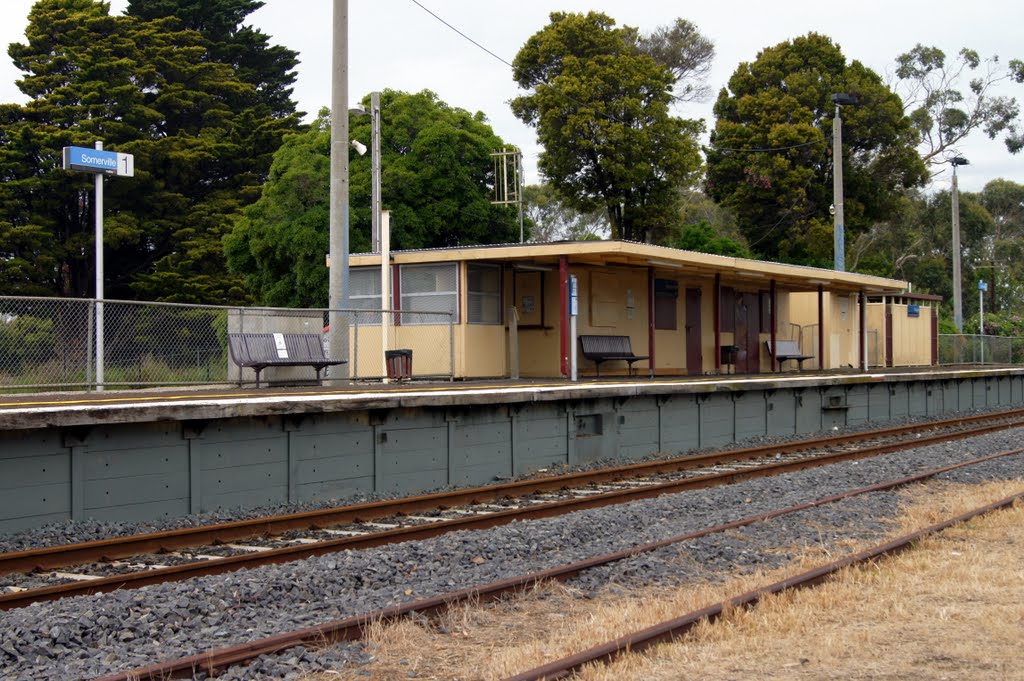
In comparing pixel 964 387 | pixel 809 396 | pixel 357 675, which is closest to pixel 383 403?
pixel 357 675

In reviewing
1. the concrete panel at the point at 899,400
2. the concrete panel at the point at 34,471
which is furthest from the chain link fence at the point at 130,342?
the concrete panel at the point at 899,400

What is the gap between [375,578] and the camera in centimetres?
819

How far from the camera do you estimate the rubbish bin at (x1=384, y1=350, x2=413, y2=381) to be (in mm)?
19125

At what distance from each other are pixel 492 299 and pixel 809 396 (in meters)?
7.34

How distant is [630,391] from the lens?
Answer: 1719 cm

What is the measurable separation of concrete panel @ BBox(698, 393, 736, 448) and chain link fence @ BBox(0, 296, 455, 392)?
15.0 ft

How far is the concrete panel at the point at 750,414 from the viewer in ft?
68.6

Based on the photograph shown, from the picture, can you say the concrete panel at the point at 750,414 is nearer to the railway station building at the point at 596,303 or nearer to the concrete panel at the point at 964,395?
the railway station building at the point at 596,303

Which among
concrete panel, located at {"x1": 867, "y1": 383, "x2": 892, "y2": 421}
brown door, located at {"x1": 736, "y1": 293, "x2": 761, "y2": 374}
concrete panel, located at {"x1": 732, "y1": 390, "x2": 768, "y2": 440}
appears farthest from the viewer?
brown door, located at {"x1": 736, "y1": 293, "x2": 761, "y2": 374}

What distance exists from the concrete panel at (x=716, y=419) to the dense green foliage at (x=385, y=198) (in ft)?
67.5

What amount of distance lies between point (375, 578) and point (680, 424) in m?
11.7

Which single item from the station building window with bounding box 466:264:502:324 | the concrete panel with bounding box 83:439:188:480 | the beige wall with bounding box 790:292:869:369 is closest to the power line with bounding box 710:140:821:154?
the beige wall with bounding box 790:292:869:369

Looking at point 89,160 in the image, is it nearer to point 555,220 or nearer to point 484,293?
point 484,293

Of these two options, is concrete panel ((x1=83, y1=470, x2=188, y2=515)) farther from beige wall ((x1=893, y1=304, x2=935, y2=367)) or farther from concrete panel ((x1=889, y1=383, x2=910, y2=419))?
beige wall ((x1=893, y1=304, x2=935, y2=367))
